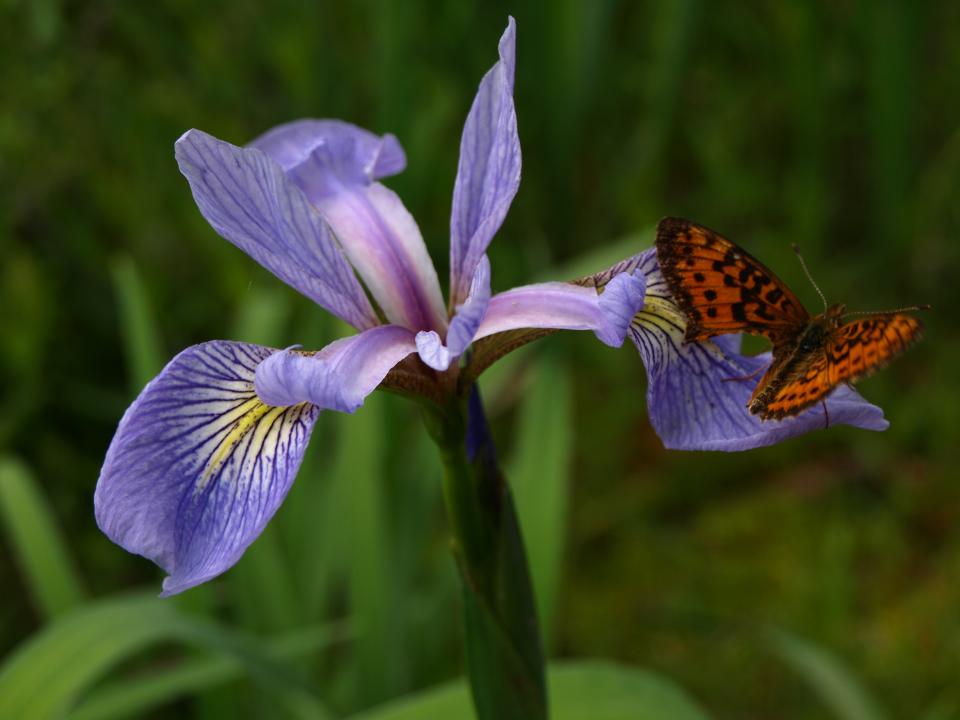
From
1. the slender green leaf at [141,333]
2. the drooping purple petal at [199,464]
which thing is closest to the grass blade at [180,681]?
the slender green leaf at [141,333]

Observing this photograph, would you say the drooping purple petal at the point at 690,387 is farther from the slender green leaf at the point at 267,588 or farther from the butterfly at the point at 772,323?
the slender green leaf at the point at 267,588

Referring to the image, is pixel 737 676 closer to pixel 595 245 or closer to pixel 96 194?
pixel 595 245

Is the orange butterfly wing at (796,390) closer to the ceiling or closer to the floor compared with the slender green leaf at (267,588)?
closer to the ceiling

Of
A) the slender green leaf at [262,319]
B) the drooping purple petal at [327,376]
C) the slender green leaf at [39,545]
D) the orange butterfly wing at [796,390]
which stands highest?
the drooping purple petal at [327,376]

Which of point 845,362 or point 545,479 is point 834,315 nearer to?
point 845,362

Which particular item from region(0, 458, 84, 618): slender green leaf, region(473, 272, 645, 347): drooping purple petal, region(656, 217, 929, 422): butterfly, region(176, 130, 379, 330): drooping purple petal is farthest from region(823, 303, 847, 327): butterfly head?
region(0, 458, 84, 618): slender green leaf

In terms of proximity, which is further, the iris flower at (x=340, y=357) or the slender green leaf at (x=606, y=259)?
the slender green leaf at (x=606, y=259)
